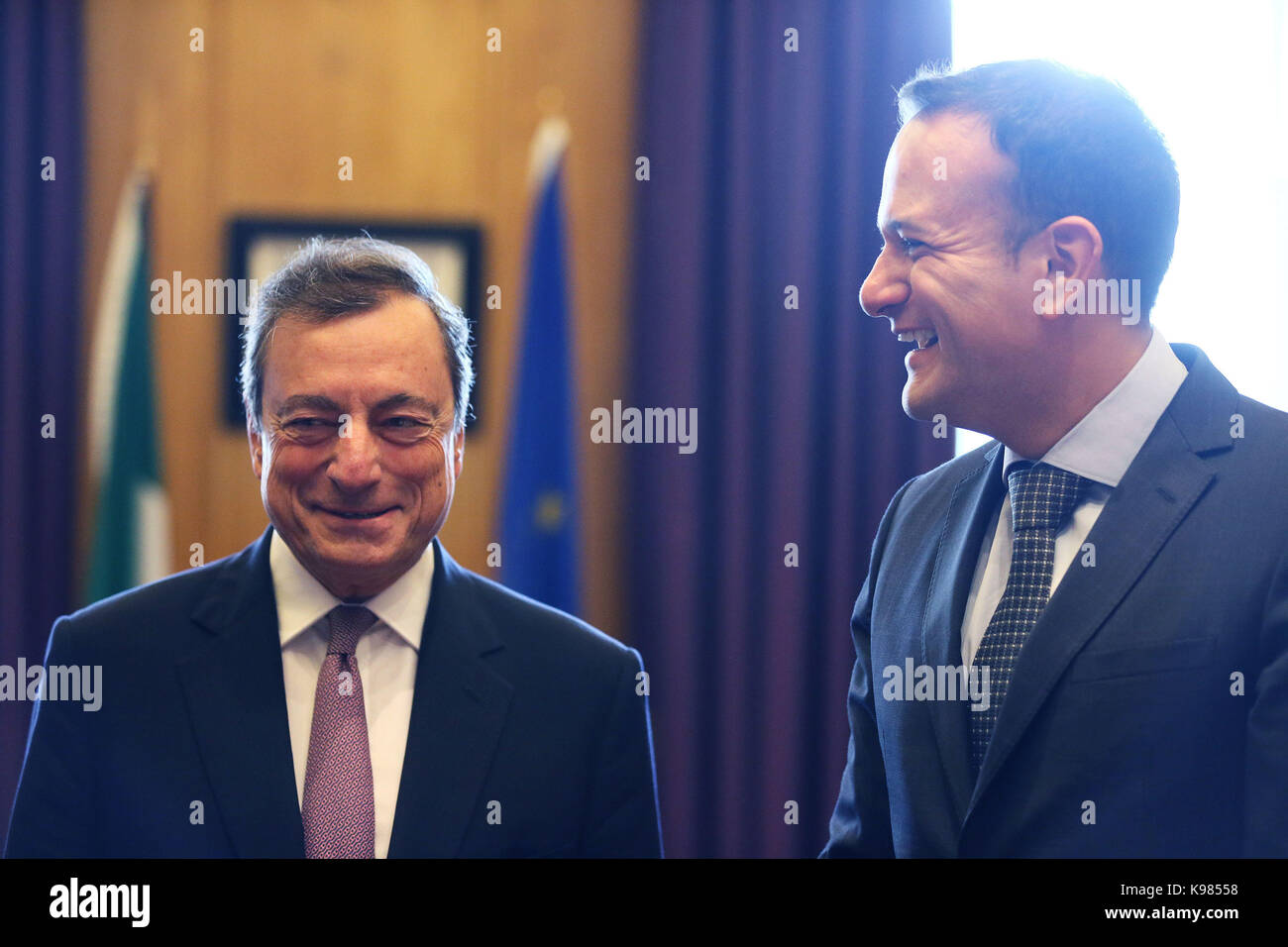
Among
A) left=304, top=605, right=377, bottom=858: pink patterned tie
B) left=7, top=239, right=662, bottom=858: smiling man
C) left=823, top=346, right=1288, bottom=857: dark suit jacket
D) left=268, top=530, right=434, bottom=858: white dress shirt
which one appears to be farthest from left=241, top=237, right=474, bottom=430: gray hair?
left=823, top=346, right=1288, bottom=857: dark suit jacket

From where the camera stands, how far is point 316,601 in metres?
1.56

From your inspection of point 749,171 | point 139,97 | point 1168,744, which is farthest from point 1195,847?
point 139,97

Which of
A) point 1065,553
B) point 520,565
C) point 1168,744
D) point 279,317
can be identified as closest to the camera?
point 1168,744

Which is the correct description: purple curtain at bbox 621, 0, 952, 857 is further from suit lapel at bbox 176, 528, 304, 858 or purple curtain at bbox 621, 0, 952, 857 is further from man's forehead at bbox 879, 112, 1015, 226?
suit lapel at bbox 176, 528, 304, 858

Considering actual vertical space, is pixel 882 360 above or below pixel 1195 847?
above

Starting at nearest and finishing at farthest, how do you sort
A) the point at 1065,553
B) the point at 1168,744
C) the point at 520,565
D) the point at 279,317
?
the point at 1168,744 < the point at 1065,553 < the point at 279,317 < the point at 520,565

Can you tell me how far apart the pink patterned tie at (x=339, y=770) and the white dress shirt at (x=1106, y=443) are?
855mm

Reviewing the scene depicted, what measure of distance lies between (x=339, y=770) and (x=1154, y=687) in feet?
3.53

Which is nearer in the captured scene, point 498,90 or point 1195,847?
point 1195,847

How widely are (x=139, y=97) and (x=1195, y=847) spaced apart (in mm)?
3077

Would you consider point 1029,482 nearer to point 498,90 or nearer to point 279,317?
point 279,317

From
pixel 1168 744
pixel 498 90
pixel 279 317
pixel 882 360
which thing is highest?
pixel 498 90

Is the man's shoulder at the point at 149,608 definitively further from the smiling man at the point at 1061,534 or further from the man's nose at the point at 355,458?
the smiling man at the point at 1061,534

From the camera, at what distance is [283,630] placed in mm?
1546
